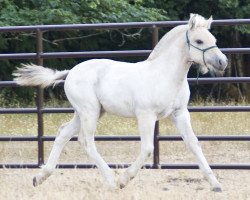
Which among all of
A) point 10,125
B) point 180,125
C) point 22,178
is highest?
point 180,125

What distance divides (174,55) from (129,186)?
116 cm

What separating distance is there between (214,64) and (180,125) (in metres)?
0.63

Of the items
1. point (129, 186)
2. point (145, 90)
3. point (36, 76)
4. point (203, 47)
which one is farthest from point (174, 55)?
point (36, 76)

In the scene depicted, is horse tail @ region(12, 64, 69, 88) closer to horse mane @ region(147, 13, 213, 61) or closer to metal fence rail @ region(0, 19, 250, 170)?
metal fence rail @ region(0, 19, 250, 170)

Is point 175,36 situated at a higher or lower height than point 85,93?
higher

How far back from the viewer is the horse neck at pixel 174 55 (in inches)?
282

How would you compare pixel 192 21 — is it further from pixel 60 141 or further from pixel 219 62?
pixel 60 141

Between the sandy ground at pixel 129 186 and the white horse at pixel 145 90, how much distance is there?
177mm

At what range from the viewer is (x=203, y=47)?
7008 mm

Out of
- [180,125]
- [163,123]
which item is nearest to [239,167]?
[180,125]

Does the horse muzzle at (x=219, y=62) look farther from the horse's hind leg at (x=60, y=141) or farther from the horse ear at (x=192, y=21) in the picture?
the horse's hind leg at (x=60, y=141)

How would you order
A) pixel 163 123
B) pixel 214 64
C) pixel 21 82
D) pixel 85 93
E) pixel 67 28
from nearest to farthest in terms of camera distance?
pixel 214 64 → pixel 85 93 → pixel 21 82 → pixel 67 28 → pixel 163 123

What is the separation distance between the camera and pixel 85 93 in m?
7.36

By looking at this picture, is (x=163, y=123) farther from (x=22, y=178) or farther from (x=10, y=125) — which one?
(x=22, y=178)
